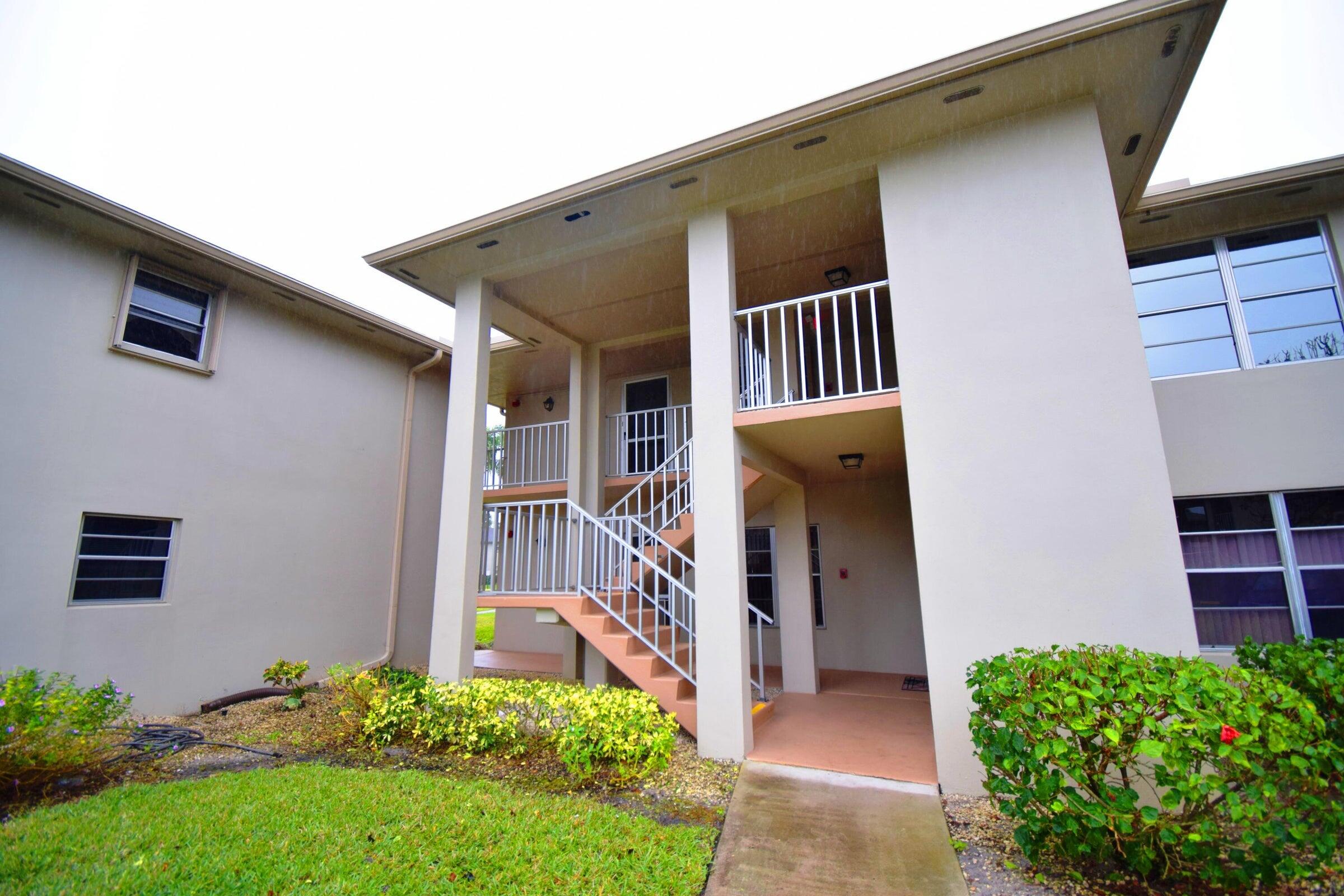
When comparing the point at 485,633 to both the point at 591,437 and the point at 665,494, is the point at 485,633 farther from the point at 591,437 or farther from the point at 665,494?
the point at 665,494

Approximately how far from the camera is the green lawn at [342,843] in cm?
334

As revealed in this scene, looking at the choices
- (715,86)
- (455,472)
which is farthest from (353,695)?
(715,86)

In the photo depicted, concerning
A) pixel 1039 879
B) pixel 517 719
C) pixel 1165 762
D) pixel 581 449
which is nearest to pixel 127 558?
pixel 517 719

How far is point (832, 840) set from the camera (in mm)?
3951

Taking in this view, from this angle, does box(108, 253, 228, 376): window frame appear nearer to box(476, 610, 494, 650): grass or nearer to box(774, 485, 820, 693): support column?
box(476, 610, 494, 650): grass

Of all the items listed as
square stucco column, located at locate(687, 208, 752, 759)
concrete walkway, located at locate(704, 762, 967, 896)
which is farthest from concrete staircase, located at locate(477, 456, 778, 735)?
concrete walkway, located at locate(704, 762, 967, 896)

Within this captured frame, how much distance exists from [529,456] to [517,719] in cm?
670

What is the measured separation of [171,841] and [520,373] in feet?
28.6

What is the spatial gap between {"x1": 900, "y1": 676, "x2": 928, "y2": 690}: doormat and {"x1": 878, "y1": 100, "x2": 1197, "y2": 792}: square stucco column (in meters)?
3.53

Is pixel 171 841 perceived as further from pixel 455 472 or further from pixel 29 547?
pixel 29 547

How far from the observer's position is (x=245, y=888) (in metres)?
3.27

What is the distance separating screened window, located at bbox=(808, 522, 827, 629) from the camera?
938 cm

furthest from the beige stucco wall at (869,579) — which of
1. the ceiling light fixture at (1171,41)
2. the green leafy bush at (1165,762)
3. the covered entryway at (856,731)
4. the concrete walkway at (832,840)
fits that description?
the ceiling light fixture at (1171,41)

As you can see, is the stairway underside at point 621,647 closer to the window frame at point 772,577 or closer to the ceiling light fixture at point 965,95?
the window frame at point 772,577
